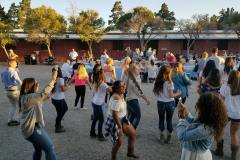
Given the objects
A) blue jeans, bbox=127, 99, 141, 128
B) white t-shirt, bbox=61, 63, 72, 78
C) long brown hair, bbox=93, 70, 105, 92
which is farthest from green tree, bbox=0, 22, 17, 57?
blue jeans, bbox=127, 99, 141, 128

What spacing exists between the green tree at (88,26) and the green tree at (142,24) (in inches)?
98.2

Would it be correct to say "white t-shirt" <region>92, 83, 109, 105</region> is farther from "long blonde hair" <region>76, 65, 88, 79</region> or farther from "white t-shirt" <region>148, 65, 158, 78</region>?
"white t-shirt" <region>148, 65, 158, 78</region>

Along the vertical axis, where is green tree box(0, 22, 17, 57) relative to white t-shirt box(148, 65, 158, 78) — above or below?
above

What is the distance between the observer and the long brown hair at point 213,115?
2.27m

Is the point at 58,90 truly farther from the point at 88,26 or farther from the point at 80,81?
the point at 88,26

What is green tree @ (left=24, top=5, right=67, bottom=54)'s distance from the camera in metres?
22.8

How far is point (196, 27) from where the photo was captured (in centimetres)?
2353

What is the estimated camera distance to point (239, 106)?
3.77 m

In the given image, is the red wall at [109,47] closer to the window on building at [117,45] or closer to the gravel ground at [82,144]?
the window on building at [117,45]

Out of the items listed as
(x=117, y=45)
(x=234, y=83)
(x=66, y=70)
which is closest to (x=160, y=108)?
(x=234, y=83)

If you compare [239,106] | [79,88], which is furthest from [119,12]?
[239,106]

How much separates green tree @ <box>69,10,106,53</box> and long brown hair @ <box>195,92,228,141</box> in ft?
74.8

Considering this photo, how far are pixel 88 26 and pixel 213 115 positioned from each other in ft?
76.3

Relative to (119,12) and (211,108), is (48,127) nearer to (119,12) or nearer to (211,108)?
(211,108)
